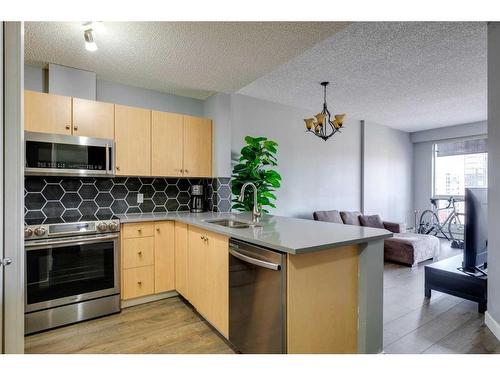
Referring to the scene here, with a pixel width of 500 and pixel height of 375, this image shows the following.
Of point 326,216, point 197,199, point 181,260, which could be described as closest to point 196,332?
point 181,260

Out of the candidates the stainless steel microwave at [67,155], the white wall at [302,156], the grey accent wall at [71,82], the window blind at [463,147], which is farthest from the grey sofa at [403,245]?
the grey accent wall at [71,82]

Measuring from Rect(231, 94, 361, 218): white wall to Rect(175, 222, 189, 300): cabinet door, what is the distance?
1571mm

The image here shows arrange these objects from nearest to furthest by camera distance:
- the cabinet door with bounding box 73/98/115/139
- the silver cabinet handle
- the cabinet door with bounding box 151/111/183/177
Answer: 1. the silver cabinet handle
2. the cabinet door with bounding box 73/98/115/139
3. the cabinet door with bounding box 151/111/183/177

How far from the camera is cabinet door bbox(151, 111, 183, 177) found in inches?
117

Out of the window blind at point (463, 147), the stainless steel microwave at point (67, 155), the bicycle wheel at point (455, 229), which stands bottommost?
the bicycle wheel at point (455, 229)

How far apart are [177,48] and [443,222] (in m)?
6.67

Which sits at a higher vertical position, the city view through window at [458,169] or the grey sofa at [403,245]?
the city view through window at [458,169]

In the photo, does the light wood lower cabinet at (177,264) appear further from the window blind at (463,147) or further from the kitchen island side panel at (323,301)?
the window blind at (463,147)

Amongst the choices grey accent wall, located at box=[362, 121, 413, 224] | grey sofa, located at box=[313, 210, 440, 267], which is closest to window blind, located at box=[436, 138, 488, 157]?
grey accent wall, located at box=[362, 121, 413, 224]

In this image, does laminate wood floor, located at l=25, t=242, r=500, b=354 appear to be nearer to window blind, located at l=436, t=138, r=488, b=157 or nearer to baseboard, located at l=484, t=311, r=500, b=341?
baseboard, located at l=484, t=311, r=500, b=341

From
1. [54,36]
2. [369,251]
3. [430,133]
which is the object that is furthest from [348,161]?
[54,36]

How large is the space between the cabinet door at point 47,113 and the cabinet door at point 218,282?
1730mm

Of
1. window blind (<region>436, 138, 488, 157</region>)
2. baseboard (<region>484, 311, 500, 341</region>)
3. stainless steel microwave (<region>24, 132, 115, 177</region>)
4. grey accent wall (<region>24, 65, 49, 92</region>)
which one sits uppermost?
grey accent wall (<region>24, 65, 49, 92</region>)

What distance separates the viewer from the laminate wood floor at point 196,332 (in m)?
1.98
